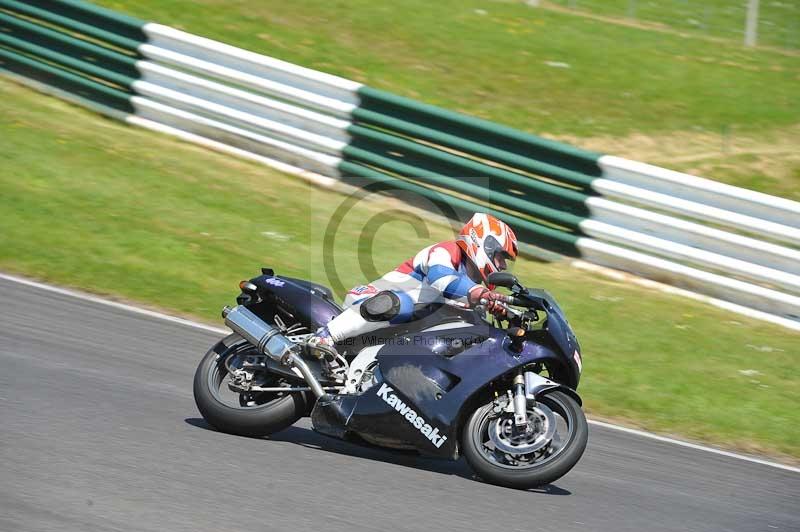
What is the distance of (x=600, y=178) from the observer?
1127 centimetres

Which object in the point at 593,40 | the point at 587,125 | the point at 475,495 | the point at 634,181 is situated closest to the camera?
the point at 475,495

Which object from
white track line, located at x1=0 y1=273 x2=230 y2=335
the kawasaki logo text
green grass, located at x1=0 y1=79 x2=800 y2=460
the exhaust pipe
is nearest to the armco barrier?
green grass, located at x1=0 y1=79 x2=800 y2=460

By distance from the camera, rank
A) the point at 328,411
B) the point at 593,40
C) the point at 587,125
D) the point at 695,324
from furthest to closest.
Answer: the point at 593,40 < the point at 587,125 < the point at 695,324 < the point at 328,411

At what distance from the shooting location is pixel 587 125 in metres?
14.5

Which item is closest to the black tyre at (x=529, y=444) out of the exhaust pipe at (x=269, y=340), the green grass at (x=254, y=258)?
the exhaust pipe at (x=269, y=340)

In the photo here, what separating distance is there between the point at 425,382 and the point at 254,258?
4.67 meters

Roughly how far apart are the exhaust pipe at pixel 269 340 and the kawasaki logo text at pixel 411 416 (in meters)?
Result: 0.38

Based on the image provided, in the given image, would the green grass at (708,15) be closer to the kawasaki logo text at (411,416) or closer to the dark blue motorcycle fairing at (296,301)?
the dark blue motorcycle fairing at (296,301)

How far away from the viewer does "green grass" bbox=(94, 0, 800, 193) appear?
581 inches

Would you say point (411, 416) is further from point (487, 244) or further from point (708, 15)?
point (708, 15)

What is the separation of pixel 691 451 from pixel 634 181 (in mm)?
4533

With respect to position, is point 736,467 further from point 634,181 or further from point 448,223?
point 448,223

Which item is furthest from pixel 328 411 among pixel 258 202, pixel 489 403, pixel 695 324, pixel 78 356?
pixel 258 202

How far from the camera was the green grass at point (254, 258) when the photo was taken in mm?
8273
